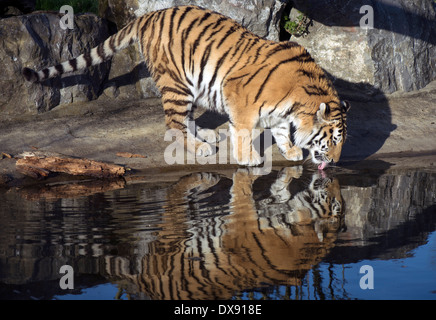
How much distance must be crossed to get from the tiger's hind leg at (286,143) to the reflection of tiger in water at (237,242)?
1016mm

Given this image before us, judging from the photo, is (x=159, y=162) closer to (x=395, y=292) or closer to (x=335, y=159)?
(x=335, y=159)

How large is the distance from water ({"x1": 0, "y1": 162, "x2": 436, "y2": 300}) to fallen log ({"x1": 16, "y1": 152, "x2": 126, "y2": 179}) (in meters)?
0.18

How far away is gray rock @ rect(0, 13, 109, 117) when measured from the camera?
7.30 m

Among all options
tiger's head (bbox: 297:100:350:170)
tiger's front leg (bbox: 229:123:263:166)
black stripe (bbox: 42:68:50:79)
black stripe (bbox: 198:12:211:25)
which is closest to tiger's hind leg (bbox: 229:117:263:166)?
tiger's front leg (bbox: 229:123:263:166)

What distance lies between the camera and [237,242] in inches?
169

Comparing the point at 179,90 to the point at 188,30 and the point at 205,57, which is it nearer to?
the point at 205,57

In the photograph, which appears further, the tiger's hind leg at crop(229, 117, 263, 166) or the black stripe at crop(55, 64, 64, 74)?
the black stripe at crop(55, 64, 64, 74)

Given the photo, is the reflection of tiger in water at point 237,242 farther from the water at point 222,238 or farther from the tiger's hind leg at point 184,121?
the tiger's hind leg at point 184,121

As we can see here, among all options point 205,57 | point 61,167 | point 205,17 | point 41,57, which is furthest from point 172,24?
point 61,167

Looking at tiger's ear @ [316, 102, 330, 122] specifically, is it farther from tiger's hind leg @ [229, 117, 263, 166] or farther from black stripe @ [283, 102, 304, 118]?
tiger's hind leg @ [229, 117, 263, 166]

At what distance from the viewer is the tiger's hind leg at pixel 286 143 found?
22.2 feet

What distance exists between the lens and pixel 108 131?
23.0ft
